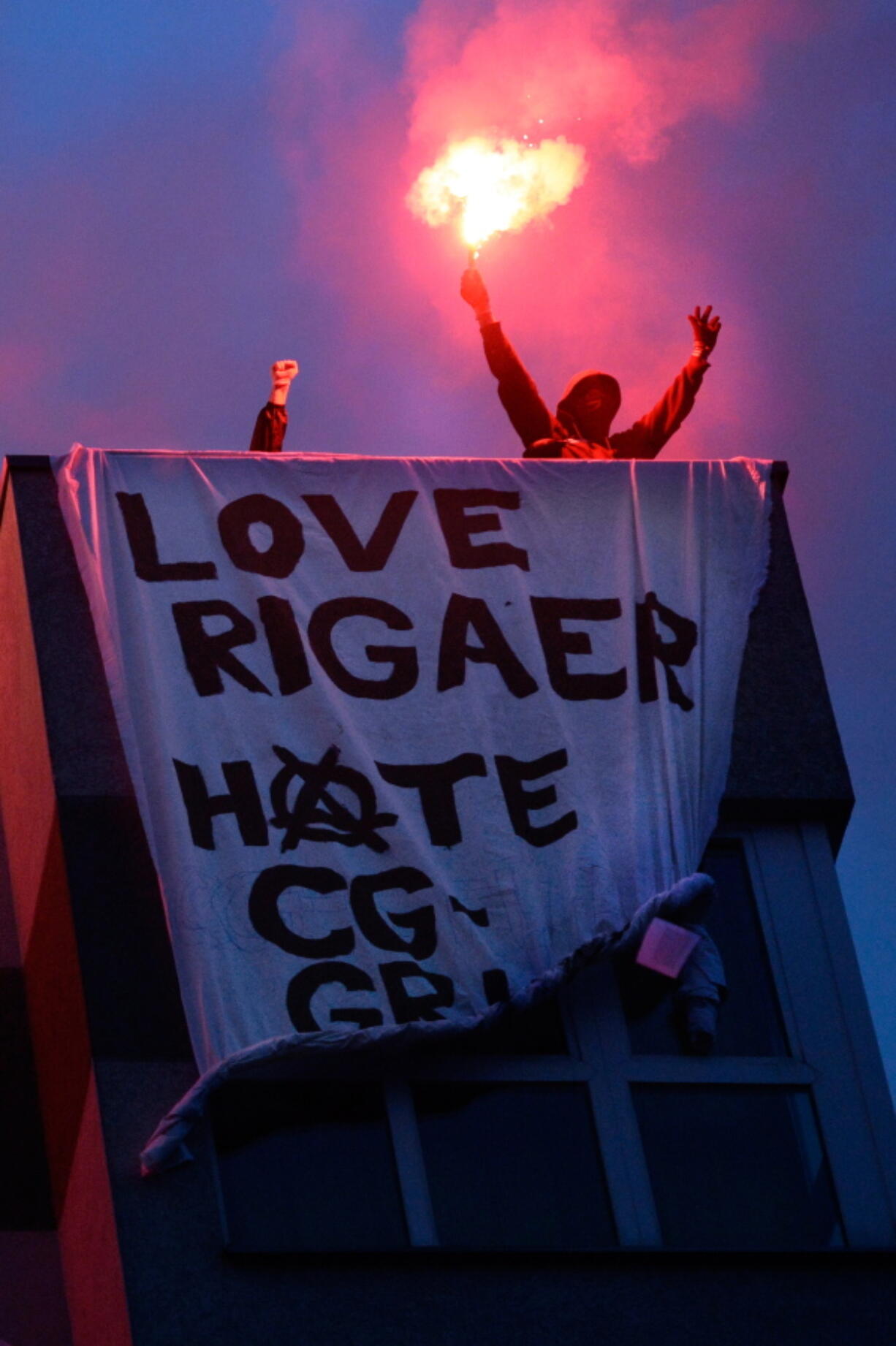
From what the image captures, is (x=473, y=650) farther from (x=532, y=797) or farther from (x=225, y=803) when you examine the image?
(x=225, y=803)

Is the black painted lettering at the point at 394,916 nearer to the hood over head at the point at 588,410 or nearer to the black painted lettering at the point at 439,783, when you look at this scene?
the black painted lettering at the point at 439,783

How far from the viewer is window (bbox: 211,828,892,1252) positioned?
9.35 metres

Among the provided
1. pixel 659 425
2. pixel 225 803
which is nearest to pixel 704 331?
pixel 659 425

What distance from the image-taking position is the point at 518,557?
11.5 m

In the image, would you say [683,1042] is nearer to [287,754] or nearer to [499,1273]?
[499,1273]

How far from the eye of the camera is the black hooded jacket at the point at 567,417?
12406mm

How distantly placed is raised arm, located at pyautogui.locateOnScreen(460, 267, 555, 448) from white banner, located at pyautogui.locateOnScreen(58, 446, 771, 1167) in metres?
0.82

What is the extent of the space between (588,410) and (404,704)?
2562 millimetres

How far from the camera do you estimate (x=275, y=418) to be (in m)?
12.1

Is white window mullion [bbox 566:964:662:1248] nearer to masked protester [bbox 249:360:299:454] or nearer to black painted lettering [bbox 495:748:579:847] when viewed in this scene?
black painted lettering [bbox 495:748:579:847]

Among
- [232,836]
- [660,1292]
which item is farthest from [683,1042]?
[232,836]

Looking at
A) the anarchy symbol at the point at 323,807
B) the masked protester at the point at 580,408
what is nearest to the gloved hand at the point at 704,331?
the masked protester at the point at 580,408

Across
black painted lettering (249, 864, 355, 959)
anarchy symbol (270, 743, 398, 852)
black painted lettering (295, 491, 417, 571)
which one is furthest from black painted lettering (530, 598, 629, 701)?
black painted lettering (249, 864, 355, 959)

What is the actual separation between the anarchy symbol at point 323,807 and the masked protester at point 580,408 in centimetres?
268
